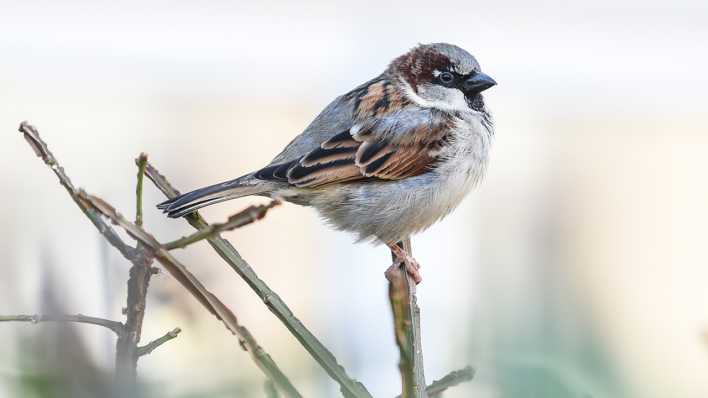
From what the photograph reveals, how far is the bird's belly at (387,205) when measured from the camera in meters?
2.42

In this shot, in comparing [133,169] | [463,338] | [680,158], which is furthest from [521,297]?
[680,158]

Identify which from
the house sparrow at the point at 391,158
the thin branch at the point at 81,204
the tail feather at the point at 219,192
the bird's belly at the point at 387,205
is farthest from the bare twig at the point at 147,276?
the bird's belly at the point at 387,205

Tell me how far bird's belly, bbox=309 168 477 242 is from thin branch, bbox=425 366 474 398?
4.93 feet

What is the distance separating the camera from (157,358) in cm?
64

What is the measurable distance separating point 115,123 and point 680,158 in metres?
3.29

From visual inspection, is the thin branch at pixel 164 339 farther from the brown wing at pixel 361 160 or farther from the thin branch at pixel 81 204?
the brown wing at pixel 361 160

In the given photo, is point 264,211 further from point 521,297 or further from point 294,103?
point 294,103

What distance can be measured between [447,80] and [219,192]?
Answer: 865mm

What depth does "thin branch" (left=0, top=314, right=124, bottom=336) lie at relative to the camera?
43 cm

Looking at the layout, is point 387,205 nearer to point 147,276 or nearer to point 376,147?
point 376,147

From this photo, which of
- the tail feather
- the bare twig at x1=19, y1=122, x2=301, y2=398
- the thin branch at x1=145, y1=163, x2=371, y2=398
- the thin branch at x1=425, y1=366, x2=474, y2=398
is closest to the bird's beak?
the tail feather

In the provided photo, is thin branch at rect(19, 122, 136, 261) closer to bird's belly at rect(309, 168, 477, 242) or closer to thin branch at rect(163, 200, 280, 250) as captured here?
thin branch at rect(163, 200, 280, 250)

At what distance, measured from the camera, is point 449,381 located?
2.71 feet

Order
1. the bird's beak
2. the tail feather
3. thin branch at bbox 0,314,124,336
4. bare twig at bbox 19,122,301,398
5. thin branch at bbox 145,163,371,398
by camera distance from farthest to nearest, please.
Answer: the bird's beak
the tail feather
thin branch at bbox 145,163,371,398
bare twig at bbox 19,122,301,398
thin branch at bbox 0,314,124,336
